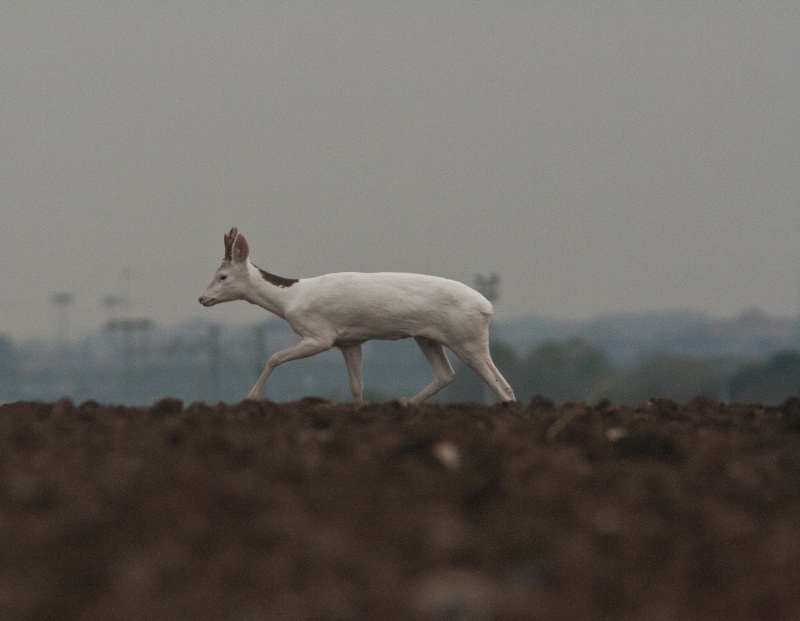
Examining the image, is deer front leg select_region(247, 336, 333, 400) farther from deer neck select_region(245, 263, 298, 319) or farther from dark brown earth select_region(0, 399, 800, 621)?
dark brown earth select_region(0, 399, 800, 621)

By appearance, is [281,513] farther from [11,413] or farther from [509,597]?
[11,413]

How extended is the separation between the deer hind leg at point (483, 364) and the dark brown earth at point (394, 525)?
214 inches

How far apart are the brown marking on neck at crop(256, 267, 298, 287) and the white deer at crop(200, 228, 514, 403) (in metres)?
0.02

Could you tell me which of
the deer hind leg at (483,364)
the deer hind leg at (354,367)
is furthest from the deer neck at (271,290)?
the deer hind leg at (483,364)

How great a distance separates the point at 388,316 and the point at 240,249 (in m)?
1.85

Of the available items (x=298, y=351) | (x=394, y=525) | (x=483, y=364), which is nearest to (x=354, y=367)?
(x=298, y=351)

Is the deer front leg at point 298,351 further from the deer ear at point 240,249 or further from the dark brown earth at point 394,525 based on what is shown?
the dark brown earth at point 394,525

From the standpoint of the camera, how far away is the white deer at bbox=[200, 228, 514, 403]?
1309 centimetres

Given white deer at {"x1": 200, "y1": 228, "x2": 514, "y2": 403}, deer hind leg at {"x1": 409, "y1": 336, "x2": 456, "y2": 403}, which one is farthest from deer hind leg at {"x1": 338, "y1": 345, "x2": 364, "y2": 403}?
deer hind leg at {"x1": 409, "y1": 336, "x2": 456, "y2": 403}

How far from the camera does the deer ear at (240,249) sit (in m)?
13.6

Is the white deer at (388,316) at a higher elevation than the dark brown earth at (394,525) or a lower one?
Result: lower

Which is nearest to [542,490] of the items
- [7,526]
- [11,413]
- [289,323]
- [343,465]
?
[343,465]

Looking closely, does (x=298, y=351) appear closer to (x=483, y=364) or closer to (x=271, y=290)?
(x=271, y=290)

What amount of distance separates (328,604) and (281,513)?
110cm
